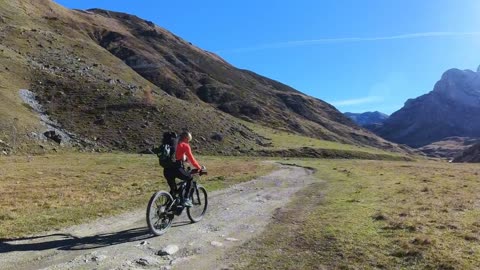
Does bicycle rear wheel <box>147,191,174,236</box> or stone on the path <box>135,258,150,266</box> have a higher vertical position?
bicycle rear wheel <box>147,191,174,236</box>

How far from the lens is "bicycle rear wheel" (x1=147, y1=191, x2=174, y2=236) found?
1491 cm

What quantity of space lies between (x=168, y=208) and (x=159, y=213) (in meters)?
0.53

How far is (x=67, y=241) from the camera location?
1382 centimetres

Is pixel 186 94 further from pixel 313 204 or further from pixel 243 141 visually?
pixel 313 204

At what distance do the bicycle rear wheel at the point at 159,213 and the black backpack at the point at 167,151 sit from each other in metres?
1.13

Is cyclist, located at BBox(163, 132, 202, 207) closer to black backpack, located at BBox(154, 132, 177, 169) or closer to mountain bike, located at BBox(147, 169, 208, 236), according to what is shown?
black backpack, located at BBox(154, 132, 177, 169)

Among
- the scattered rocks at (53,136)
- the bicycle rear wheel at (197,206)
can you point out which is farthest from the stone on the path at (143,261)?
the scattered rocks at (53,136)

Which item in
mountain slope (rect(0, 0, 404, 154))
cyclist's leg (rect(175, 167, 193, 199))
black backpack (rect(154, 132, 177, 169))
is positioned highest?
mountain slope (rect(0, 0, 404, 154))

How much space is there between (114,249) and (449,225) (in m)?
11.9

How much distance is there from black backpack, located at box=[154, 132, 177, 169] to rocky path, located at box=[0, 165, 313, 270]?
7.76 feet

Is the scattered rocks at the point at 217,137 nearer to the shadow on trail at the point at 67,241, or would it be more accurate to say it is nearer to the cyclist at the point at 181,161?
the cyclist at the point at 181,161

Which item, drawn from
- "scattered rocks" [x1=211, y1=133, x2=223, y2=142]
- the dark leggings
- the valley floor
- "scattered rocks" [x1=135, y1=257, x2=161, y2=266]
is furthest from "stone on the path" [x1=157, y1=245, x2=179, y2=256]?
"scattered rocks" [x1=211, y1=133, x2=223, y2=142]

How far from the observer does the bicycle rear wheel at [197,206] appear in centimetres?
1744

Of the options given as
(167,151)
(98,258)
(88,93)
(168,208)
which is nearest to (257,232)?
(168,208)
